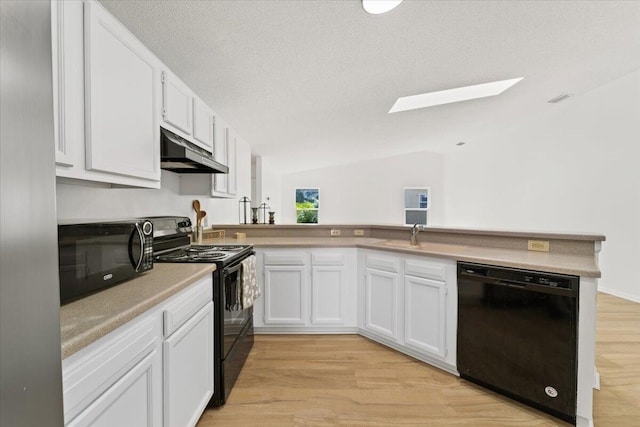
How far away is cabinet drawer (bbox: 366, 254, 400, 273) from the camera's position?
243 centimetres

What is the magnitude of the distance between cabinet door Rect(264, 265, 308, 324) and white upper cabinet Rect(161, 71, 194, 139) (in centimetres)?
141

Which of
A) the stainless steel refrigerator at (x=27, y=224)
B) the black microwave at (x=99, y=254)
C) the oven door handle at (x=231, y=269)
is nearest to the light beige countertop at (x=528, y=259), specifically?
the oven door handle at (x=231, y=269)

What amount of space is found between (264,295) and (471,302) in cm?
175

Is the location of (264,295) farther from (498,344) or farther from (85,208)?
(498,344)

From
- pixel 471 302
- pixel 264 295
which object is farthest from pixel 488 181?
pixel 264 295

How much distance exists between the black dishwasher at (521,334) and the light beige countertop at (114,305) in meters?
1.76

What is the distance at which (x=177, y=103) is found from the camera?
1863 mm

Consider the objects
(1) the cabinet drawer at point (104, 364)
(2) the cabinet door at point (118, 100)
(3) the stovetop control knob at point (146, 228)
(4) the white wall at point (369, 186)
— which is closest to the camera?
(1) the cabinet drawer at point (104, 364)

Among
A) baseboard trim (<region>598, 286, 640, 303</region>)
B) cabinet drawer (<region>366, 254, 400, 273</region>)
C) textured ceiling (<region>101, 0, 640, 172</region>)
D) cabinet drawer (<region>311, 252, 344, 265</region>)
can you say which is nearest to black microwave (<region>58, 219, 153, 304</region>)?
textured ceiling (<region>101, 0, 640, 172</region>)

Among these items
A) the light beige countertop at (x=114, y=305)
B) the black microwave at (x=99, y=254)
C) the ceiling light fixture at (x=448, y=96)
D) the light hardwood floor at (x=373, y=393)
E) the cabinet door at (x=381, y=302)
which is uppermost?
the ceiling light fixture at (x=448, y=96)

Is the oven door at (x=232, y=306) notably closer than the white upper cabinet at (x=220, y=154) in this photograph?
Yes

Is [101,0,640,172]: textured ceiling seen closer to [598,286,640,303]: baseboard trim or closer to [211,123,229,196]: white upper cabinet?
[211,123,229,196]: white upper cabinet

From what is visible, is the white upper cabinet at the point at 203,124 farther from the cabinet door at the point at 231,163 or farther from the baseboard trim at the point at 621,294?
the baseboard trim at the point at 621,294

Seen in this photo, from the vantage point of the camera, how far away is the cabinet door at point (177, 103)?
171cm
